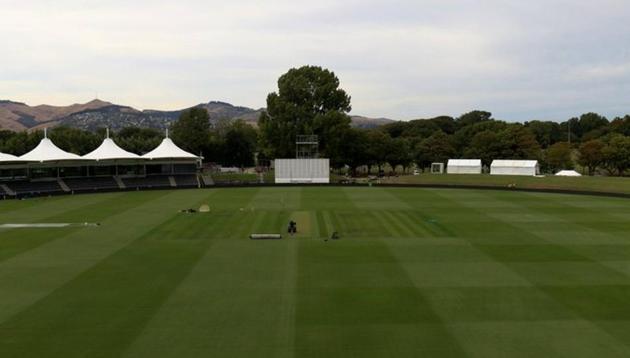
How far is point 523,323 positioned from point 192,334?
11.4m

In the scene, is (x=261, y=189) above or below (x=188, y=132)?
below

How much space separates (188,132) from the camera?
99.7 m

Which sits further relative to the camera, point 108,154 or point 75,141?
point 75,141

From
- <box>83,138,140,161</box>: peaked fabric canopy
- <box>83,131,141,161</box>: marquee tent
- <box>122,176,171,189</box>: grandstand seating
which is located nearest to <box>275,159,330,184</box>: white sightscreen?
<box>122,176,171,189</box>: grandstand seating

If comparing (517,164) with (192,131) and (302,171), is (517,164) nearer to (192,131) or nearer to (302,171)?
(302,171)

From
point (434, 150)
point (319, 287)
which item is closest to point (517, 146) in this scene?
point (434, 150)

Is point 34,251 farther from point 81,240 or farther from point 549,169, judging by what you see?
point 549,169

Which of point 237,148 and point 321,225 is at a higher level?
point 237,148

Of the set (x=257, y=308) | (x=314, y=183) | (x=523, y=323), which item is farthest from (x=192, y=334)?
(x=314, y=183)

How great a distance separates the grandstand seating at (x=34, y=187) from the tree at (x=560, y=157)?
89454 millimetres

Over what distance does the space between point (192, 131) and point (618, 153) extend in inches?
3271

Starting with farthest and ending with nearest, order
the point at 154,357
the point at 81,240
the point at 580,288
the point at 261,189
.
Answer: the point at 261,189
the point at 81,240
the point at 580,288
the point at 154,357

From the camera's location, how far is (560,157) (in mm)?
93125

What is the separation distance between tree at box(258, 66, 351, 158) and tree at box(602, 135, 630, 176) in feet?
157
